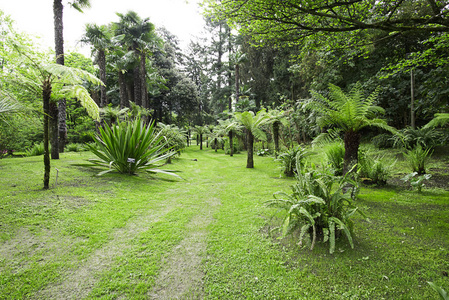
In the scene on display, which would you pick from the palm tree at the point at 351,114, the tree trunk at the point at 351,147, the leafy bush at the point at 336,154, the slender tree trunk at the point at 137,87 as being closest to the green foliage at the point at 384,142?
the leafy bush at the point at 336,154

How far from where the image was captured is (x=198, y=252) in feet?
6.99

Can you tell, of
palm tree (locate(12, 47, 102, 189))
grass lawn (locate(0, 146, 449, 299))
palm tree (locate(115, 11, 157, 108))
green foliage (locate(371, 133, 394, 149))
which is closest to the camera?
grass lawn (locate(0, 146, 449, 299))

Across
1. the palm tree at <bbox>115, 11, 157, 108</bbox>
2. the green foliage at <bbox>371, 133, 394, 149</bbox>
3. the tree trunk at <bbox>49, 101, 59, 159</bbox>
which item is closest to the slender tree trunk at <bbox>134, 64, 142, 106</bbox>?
the palm tree at <bbox>115, 11, 157, 108</bbox>

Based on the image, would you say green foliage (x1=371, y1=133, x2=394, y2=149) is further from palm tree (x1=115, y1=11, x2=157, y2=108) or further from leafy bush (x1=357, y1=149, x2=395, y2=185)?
palm tree (x1=115, y1=11, x2=157, y2=108)

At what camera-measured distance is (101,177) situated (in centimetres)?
476

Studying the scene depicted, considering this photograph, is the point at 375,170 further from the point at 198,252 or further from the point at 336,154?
the point at 198,252

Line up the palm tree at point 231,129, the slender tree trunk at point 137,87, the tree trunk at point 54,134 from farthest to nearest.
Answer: the slender tree trunk at point 137,87
the palm tree at point 231,129
the tree trunk at point 54,134

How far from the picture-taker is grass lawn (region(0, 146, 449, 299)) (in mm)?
1586

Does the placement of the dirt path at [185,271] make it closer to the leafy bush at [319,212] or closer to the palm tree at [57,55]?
the leafy bush at [319,212]

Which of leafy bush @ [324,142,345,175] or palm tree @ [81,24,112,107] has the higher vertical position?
palm tree @ [81,24,112,107]

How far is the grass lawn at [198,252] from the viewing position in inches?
62.4

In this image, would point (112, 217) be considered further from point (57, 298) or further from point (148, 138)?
point (148, 138)

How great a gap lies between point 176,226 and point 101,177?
3133 millimetres

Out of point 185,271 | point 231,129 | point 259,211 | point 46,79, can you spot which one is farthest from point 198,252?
point 231,129
